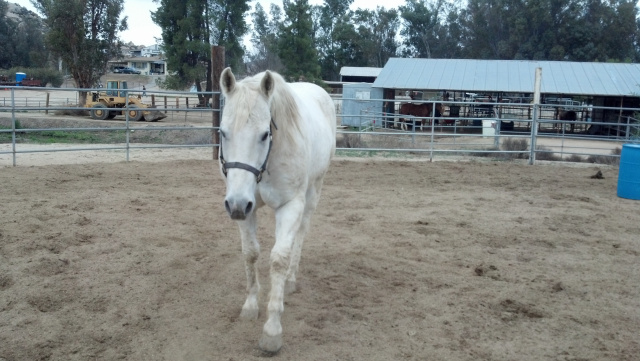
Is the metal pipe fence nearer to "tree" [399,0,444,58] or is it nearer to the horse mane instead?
the horse mane

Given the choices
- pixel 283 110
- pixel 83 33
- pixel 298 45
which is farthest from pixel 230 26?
pixel 283 110

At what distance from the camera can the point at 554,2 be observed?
137 feet

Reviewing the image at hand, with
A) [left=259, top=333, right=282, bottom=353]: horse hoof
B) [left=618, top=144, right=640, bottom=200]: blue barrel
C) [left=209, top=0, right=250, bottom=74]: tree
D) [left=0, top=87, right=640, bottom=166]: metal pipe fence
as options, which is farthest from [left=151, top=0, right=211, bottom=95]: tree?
[left=259, top=333, right=282, bottom=353]: horse hoof

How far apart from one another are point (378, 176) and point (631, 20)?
4191 cm

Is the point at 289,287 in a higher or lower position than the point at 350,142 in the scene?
lower

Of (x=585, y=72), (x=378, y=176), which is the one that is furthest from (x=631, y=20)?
(x=378, y=176)

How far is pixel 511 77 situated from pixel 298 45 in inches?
509

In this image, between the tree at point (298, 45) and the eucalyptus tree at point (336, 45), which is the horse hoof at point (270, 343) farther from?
the eucalyptus tree at point (336, 45)

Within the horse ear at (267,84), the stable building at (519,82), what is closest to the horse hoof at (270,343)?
the horse ear at (267,84)

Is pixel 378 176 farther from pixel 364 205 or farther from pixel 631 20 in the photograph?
pixel 631 20

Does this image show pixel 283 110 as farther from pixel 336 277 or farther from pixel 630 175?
pixel 630 175

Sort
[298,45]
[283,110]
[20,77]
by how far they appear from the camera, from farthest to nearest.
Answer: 1. [20,77]
2. [298,45]
3. [283,110]

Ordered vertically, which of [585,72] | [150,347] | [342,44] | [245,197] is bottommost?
[150,347]

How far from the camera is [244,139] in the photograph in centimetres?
262
